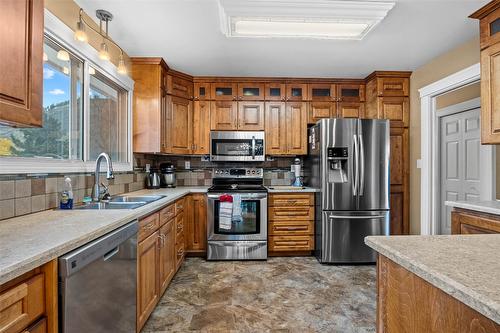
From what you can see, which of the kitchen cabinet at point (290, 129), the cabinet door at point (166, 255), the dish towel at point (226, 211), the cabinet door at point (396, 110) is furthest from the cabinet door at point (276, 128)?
the cabinet door at point (166, 255)

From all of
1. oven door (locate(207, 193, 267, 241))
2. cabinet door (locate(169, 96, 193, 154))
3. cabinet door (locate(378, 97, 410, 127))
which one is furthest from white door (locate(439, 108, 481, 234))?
cabinet door (locate(169, 96, 193, 154))

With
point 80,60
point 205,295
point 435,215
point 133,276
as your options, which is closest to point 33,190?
point 133,276

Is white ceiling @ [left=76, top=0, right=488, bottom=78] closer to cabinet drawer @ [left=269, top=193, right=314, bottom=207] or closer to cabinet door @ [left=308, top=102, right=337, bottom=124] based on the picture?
cabinet door @ [left=308, top=102, right=337, bottom=124]

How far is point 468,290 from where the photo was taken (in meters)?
0.57

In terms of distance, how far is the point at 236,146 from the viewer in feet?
12.0

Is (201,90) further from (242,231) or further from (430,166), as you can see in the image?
(430,166)

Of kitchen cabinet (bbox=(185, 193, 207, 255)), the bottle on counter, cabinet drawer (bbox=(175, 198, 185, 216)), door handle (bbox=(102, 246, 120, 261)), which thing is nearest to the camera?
door handle (bbox=(102, 246, 120, 261))

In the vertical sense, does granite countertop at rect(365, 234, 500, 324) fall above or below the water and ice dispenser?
below

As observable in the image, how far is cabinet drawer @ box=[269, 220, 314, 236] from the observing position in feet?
11.1

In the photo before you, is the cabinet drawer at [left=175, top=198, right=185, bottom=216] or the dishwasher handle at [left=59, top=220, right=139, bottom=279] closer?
the dishwasher handle at [left=59, top=220, right=139, bottom=279]

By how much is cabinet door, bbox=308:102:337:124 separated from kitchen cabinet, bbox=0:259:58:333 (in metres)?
3.33

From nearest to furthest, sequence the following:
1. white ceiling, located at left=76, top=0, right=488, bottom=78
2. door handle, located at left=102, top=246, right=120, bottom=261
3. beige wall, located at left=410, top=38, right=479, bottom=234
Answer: door handle, located at left=102, top=246, right=120, bottom=261, white ceiling, located at left=76, top=0, right=488, bottom=78, beige wall, located at left=410, top=38, right=479, bottom=234

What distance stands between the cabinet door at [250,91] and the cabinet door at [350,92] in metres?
1.08

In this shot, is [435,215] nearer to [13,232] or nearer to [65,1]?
[13,232]
